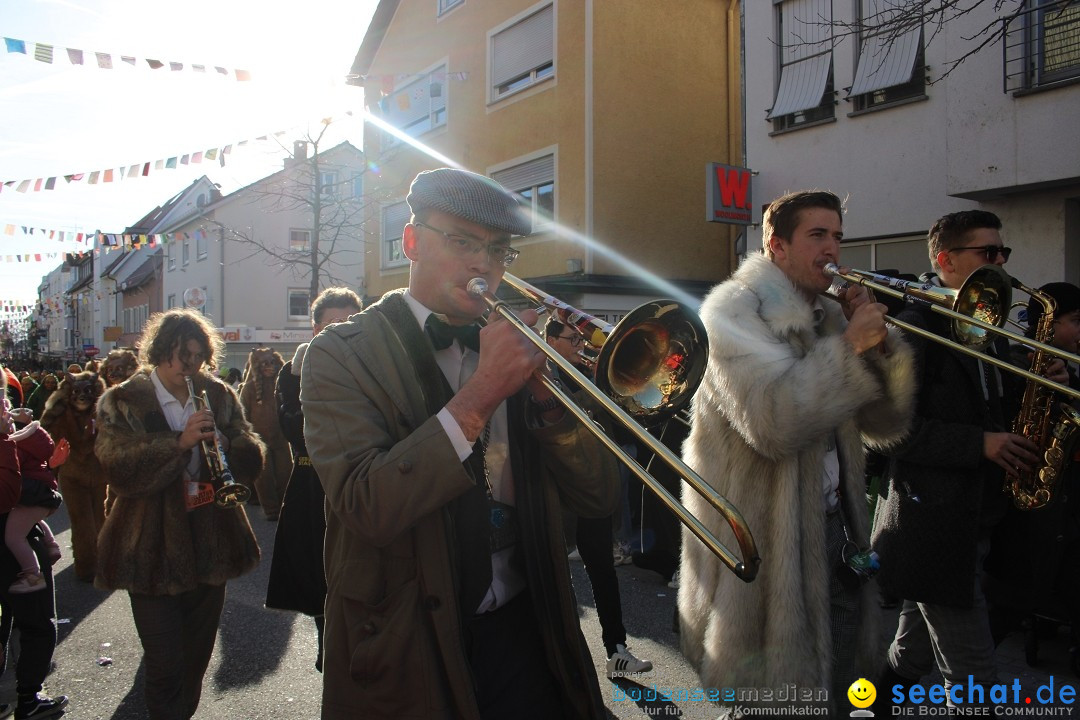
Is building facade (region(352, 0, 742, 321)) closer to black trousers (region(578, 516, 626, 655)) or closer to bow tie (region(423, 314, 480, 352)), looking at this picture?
black trousers (region(578, 516, 626, 655))

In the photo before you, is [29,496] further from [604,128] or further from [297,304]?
[297,304]

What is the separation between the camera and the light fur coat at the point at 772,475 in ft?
8.20

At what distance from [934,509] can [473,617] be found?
1978 millimetres

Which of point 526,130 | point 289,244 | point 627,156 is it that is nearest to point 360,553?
point 627,156

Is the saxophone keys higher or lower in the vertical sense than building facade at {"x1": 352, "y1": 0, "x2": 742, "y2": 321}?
lower

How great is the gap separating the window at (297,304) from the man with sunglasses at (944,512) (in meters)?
29.5

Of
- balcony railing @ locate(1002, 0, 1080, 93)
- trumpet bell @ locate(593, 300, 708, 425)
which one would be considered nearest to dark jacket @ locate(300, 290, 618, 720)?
trumpet bell @ locate(593, 300, 708, 425)

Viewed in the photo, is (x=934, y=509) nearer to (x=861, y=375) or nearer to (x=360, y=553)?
(x=861, y=375)

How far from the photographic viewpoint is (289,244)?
30.7 m

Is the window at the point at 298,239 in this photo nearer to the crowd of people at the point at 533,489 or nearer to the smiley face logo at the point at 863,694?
the crowd of people at the point at 533,489

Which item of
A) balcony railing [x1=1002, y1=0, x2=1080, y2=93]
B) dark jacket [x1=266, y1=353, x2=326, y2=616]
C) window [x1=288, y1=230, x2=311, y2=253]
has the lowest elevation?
dark jacket [x1=266, y1=353, x2=326, y2=616]

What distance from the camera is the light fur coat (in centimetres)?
250

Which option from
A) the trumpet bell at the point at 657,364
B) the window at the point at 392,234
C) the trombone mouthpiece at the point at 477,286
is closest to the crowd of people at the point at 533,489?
the trombone mouthpiece at the point at 477,286

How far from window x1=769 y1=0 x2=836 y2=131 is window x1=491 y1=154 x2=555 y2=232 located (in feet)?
16.4
